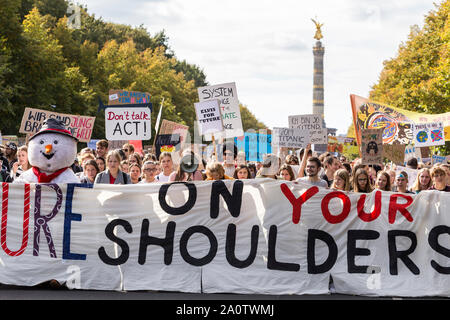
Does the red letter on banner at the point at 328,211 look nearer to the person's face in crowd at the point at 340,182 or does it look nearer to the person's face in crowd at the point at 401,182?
the person's face in crowd at the point at 340,182

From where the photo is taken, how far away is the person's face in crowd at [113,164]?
9938mm

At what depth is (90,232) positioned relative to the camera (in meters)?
8.28

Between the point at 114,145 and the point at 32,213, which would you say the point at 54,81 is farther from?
the point at 32,213

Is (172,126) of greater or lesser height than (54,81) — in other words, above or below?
below

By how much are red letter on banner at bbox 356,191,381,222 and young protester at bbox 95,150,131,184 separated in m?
3.18

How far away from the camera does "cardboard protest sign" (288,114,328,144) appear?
18.8 m

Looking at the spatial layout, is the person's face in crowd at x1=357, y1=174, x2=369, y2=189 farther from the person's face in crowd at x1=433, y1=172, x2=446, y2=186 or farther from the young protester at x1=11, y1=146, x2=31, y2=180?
the young protester at x1=11, y1=146, x2=31, y2=180

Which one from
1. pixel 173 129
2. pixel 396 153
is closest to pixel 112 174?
pixel 396 153

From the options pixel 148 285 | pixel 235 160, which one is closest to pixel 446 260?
pixel 148 285

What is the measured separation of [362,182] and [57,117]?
8896 millimetres

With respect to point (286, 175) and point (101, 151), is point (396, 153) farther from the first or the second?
point (101, 151)

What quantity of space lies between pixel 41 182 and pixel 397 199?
12.7 ft

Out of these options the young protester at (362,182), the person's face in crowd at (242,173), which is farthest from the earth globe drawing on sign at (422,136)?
the young protester at (362,182)

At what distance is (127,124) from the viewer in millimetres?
14562
